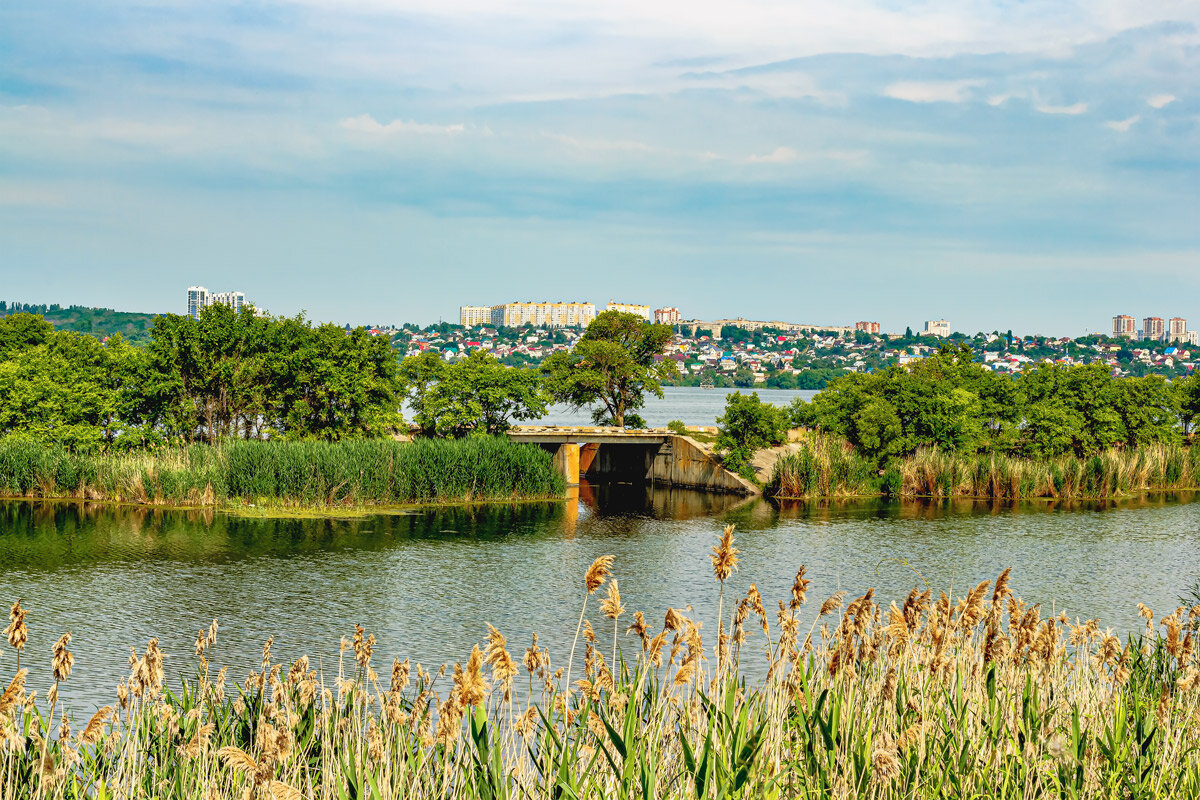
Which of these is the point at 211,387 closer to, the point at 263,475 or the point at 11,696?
the point at 263,475

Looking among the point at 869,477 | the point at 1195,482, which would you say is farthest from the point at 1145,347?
the point at 869,477

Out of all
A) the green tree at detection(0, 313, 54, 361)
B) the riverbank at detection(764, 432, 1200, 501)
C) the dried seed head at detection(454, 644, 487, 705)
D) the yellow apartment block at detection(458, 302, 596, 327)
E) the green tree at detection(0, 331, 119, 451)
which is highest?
the yellow apartment block at detection(458, 302, 596, 327)

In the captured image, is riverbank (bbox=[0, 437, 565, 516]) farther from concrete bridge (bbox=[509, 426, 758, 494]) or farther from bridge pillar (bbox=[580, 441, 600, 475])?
bridge pillar (bbox=[580, 441, 600, 475])

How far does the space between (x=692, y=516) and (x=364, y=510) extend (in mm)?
10185

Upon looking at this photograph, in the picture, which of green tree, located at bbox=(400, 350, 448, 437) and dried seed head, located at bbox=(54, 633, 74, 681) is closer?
dried seed head, located at bbox=(54, 633, 74, 681)

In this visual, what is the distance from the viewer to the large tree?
49.2 meters

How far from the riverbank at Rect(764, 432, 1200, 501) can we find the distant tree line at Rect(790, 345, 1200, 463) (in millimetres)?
919

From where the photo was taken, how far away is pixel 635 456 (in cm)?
5034

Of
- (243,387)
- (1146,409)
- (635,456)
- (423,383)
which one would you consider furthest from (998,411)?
(243,387)

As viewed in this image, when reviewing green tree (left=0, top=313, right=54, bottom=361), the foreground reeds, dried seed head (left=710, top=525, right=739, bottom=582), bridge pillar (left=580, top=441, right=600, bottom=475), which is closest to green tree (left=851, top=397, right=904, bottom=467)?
bridge pillar (left=580, top=441, right=600, bottom=475)

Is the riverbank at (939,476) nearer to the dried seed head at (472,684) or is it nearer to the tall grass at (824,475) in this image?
the tall grass at (824,475)

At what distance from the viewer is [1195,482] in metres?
45.2

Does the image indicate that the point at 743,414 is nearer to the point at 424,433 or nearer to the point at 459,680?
the point at 424,433

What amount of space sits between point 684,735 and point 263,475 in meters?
29.7
